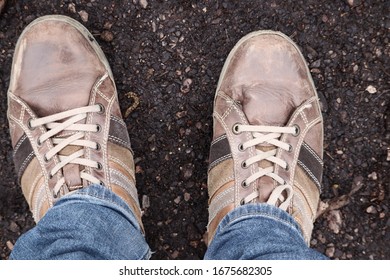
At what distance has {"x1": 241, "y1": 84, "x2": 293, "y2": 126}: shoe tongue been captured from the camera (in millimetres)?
1912

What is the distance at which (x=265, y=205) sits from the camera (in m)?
1.78

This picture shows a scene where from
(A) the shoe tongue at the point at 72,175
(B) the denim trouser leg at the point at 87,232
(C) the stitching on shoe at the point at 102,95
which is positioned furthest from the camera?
(C) the stitching on shoe at the point at 102,95

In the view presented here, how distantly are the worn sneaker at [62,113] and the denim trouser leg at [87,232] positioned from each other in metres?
0.09

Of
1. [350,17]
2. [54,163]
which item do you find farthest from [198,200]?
[350,17]

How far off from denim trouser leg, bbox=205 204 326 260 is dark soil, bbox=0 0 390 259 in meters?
0.30

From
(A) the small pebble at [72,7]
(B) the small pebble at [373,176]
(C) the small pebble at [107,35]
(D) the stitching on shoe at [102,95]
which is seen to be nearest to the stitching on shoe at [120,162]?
(D) the stitching on shoe at [102,95]

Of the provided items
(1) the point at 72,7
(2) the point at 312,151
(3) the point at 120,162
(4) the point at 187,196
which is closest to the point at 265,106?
(2) the point at 312,151

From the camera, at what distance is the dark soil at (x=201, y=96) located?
196 centimetres

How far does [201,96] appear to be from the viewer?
2.01 metres

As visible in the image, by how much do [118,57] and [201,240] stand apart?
0.79 metres

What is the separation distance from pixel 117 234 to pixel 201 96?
643 mm

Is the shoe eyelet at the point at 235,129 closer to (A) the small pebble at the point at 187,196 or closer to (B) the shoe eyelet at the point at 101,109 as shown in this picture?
(A) the small pebble at the point at 187,196

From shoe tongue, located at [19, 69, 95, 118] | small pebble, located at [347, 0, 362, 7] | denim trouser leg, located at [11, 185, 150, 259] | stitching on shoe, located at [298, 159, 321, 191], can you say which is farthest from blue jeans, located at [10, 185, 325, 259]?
small pebble, located at [347, 0, 362, 7]

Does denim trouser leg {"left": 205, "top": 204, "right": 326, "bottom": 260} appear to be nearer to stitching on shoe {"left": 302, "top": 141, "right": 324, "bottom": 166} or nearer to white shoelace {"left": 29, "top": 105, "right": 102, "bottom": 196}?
stitching on shoe {"left": 302, "top": 141, "right": 324, "bottom": 166}
